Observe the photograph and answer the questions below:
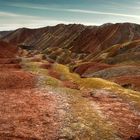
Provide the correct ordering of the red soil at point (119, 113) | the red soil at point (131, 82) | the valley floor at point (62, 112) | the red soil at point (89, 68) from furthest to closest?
1. the red soil at point (89, 68)
2. the red soil at point (131, 82)
3. the red soil at point (119, 113)
4. the valley floor at point (62, 112)

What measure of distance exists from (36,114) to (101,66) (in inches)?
3538

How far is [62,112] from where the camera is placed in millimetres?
44969

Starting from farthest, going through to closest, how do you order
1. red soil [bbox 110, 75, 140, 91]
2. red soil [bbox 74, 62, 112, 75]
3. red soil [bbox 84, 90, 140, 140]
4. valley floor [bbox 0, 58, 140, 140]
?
red soil [bbox 74, 62, 112, 75]
red soil [bbox 110, 75, 140, 91]
red soil [bbox 84, 90, 140, 140]
valley floor [bbox 0, 58, 140, 140]

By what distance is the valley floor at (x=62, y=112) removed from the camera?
124 feet

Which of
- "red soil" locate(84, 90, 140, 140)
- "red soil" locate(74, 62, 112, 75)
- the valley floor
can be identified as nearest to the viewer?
the valley floor

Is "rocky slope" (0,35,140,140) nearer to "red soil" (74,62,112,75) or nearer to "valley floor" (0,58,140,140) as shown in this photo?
"valley floor" (0,58,140,140)

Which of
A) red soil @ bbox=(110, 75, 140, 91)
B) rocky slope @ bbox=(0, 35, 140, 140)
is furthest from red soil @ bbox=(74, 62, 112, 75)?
rocky slope @ bbox=(0, 35, 140, 140)

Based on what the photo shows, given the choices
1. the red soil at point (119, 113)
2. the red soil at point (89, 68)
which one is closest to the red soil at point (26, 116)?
the red soil at point (119, 113)

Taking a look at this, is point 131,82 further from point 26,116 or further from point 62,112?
point 26,116

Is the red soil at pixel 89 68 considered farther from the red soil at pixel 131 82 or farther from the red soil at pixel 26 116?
the red soil at pixel 26 116

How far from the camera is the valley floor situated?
37.7 m

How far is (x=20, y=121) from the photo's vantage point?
1571 inches

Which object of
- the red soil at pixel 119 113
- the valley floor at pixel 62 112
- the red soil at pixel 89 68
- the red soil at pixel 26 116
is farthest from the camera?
the red soil at pixel 89 68

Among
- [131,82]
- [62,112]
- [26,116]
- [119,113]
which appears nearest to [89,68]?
[131,82]
